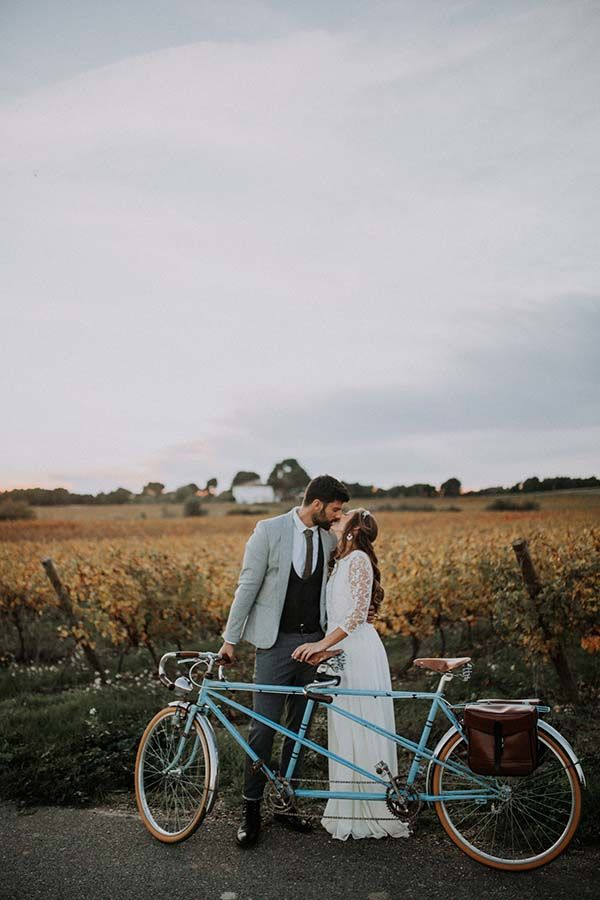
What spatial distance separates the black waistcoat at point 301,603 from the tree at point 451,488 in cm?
675

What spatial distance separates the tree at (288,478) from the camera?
15781mm

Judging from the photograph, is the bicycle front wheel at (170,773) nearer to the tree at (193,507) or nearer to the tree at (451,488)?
the tree at (451,488)

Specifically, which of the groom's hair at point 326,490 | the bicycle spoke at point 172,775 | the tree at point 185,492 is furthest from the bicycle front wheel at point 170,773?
the tree at point 185,492

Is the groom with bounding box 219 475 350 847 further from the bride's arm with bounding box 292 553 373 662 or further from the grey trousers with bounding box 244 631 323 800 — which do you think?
the bride's arm with bounding box 292 553 373 662

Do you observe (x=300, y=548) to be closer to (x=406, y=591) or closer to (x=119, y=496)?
(x=406, y=591)

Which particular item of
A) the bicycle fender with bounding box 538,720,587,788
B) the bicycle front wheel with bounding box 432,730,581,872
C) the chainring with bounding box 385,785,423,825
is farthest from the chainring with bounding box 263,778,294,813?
the bicycle fender with bounding box 538,720,587,788

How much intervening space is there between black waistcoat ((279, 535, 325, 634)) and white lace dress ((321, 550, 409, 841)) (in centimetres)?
14

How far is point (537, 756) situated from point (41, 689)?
624 cm

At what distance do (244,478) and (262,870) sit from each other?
1319cm

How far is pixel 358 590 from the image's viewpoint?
13.6 ft

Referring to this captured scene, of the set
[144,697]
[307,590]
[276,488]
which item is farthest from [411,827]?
[276,488]

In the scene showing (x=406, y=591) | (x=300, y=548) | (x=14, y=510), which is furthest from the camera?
(x=14, y=510)

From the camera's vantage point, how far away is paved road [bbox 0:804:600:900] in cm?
358

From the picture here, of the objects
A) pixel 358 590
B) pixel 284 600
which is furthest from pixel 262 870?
pixel 358 590
